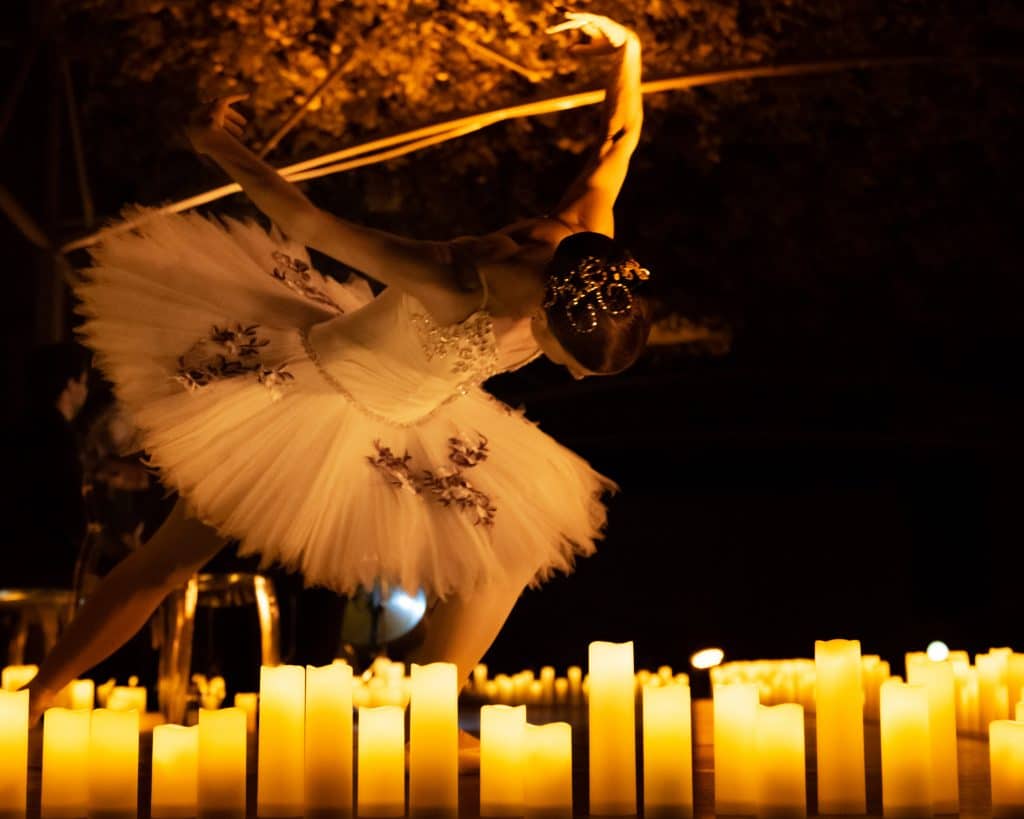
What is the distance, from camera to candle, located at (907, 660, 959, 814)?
2.16 m

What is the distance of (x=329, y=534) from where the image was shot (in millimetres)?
2627

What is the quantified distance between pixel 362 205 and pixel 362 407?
11.1 feet

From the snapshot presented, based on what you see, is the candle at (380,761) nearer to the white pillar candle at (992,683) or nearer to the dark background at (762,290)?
the white pillar candle at (992,683)

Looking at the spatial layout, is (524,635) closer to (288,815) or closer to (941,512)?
(941,512)

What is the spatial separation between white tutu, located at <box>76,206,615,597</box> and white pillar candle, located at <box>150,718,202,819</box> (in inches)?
19.2

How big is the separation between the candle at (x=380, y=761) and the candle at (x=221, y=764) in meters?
0.16

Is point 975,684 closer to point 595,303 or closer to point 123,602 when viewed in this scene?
point 595,303

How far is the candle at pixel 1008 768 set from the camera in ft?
6.64

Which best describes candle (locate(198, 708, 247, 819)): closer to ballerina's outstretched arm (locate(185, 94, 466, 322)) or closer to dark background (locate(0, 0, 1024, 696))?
ballerina's outstretched arm (locate(185, 94, 466, 322))

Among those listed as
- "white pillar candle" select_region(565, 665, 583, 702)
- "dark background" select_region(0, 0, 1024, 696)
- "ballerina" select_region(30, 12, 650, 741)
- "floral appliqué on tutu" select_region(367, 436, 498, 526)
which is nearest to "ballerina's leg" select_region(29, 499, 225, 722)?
"ballerina" select_region(30, 12, 650, 741)

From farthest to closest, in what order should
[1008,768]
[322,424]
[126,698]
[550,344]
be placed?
[126,698], [322,424], [550,344], [1008,768]

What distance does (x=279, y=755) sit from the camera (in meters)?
2.13

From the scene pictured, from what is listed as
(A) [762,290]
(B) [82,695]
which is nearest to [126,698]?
(B) [82,695]

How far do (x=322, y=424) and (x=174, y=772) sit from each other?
83 centimetres
